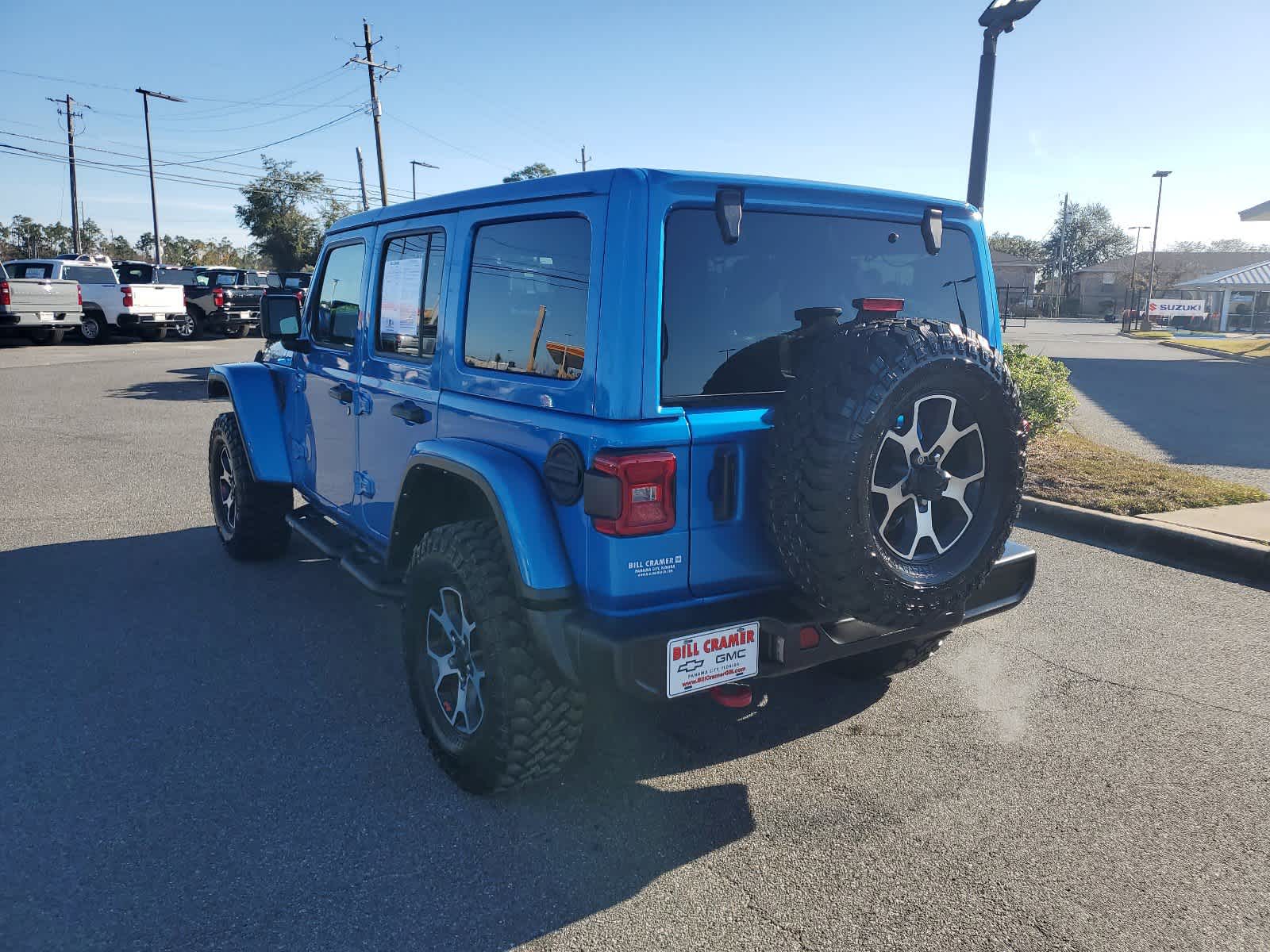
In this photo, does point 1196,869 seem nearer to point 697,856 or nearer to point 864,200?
point 697,856

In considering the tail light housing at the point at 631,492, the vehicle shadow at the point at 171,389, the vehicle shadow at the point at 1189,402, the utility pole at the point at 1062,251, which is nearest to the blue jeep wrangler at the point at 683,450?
the tail light housing at the point at 631,492

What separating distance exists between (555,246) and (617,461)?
2.64ft

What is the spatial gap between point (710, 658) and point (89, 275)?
26856 millimetres

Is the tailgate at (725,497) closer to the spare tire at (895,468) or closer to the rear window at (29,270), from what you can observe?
the spare tire at (895,468)

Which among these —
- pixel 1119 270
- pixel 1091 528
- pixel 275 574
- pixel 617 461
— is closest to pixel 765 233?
pixel 617 461

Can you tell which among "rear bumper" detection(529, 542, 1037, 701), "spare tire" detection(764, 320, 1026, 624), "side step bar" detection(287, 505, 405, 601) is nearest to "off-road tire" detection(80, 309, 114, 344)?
"side step bar" detection(287, 505, 405, 601)

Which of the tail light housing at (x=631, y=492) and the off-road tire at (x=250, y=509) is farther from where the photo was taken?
the off-road tire at (x=250, y=509)

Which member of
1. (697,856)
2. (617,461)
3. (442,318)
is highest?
(442,318)

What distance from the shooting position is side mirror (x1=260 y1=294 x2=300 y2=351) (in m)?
4.77

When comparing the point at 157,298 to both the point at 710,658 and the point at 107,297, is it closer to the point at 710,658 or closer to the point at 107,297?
the point at 107,297

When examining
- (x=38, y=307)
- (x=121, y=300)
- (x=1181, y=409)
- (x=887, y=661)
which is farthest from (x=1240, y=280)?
(x=887, y=661)

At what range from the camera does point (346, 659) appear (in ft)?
13.8

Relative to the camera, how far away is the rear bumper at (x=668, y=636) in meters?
2.54

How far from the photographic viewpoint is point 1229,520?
20.2 ft
